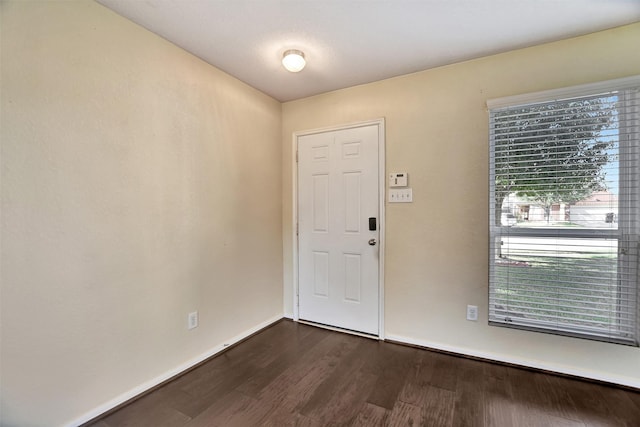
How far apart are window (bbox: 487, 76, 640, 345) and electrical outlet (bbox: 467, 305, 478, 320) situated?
0.11 meters

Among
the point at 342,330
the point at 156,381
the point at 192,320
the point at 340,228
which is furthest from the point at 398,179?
the point at 156,381

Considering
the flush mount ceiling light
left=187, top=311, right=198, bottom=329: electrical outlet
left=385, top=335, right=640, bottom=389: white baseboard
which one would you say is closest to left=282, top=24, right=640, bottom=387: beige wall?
left=385, top=335, right=640, bottom=389: white baseboard

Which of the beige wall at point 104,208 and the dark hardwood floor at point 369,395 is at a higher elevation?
the beige wall at point 104,208

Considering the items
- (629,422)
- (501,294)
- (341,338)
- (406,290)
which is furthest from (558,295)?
(341,338)

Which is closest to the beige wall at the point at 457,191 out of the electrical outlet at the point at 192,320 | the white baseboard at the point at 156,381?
the white baseboard at the point at 156,381

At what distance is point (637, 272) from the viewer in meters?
1.85

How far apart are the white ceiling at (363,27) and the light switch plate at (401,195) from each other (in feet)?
3.46

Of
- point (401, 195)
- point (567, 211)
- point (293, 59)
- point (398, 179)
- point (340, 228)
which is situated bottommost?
point (340, 228)

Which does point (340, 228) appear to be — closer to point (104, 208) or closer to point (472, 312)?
point (472, 312)

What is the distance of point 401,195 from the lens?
257 centimetres

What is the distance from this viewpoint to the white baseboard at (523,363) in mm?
1911

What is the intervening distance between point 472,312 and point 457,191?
3.30 ft

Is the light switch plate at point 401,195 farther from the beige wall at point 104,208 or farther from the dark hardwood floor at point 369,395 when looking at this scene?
the beige wall at point 104,208

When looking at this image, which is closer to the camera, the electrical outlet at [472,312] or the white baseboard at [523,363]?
the white baseboard at [523,363]
